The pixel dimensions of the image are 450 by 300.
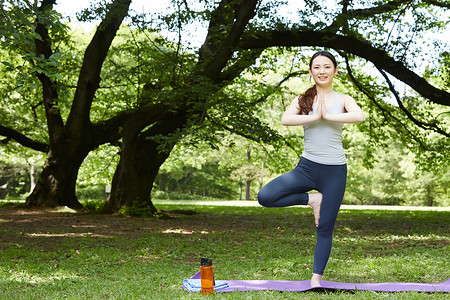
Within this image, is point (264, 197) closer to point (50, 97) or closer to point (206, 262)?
point (206, 262)

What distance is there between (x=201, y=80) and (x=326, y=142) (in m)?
7.78

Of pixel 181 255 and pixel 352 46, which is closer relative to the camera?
pixel 181 255

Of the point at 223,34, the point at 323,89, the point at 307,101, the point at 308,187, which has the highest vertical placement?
A: the point at 223,34

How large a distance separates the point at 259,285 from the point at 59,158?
41.6 feet

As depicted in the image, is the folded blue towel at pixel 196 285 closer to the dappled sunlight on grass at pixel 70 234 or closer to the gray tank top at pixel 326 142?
the gray tank top at pixel 326 142

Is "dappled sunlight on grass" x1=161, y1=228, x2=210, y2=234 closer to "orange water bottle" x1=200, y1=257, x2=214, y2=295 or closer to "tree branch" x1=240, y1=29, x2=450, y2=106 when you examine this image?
"tree branch" x1=240, y1=29, x2=450, y2=106

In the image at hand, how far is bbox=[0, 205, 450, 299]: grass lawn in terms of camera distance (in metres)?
5.48

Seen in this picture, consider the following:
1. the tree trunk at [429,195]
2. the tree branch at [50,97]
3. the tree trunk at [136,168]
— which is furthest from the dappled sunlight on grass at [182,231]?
the tree trunk at [429,195]

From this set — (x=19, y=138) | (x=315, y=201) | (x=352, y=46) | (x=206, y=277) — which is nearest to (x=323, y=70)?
(x=315, y=201)

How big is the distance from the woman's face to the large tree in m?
6.90

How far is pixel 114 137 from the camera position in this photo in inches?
Answer: 688

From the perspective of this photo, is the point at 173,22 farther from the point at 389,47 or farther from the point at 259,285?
the point at 259,285

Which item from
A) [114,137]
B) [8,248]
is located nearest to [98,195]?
[114,137]

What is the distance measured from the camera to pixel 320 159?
496cm
